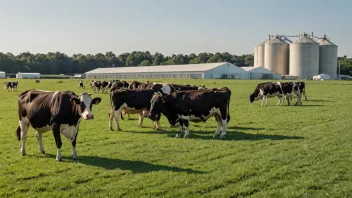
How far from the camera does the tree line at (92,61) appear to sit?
16025cm

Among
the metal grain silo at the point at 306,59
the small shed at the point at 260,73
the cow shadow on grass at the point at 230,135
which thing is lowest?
the cow shadow on grass at the point at 230,135

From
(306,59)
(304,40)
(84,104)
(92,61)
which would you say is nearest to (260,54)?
(304,40)

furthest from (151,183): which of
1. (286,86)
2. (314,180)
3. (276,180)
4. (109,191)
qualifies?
(286,86)

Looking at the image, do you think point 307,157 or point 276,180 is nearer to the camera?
point 276,180

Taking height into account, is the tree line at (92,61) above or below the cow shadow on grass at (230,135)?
above

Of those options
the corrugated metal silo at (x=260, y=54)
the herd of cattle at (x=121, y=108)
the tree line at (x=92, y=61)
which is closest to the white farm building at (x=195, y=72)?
the corrugated metal silo at (x=260, y=54)

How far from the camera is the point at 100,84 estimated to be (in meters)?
45.1

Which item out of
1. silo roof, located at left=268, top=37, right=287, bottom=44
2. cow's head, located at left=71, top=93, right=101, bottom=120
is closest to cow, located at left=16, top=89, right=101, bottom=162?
cow's head, located at left=71, top=93, right=101, bottom=120

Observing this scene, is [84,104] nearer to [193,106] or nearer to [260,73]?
[193,106]

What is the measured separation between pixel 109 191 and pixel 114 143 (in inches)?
213

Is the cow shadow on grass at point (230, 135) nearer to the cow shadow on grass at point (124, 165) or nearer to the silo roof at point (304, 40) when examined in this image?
the cow shadow on grass at point (124, 165)

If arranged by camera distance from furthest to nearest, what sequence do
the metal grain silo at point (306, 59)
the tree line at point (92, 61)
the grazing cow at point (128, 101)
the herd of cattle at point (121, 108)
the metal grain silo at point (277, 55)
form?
the tree line at point (92, 61) → the metal grain silo at point (277, 55) → the metal grain silo at point (306, 59) → the grazing cow at point (128, 101) → the herd of cattle at point (121, 108)

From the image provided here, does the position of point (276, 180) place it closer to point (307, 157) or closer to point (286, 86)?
point (307, 157)

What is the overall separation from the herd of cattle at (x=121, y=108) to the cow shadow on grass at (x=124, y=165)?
17.3 inches
